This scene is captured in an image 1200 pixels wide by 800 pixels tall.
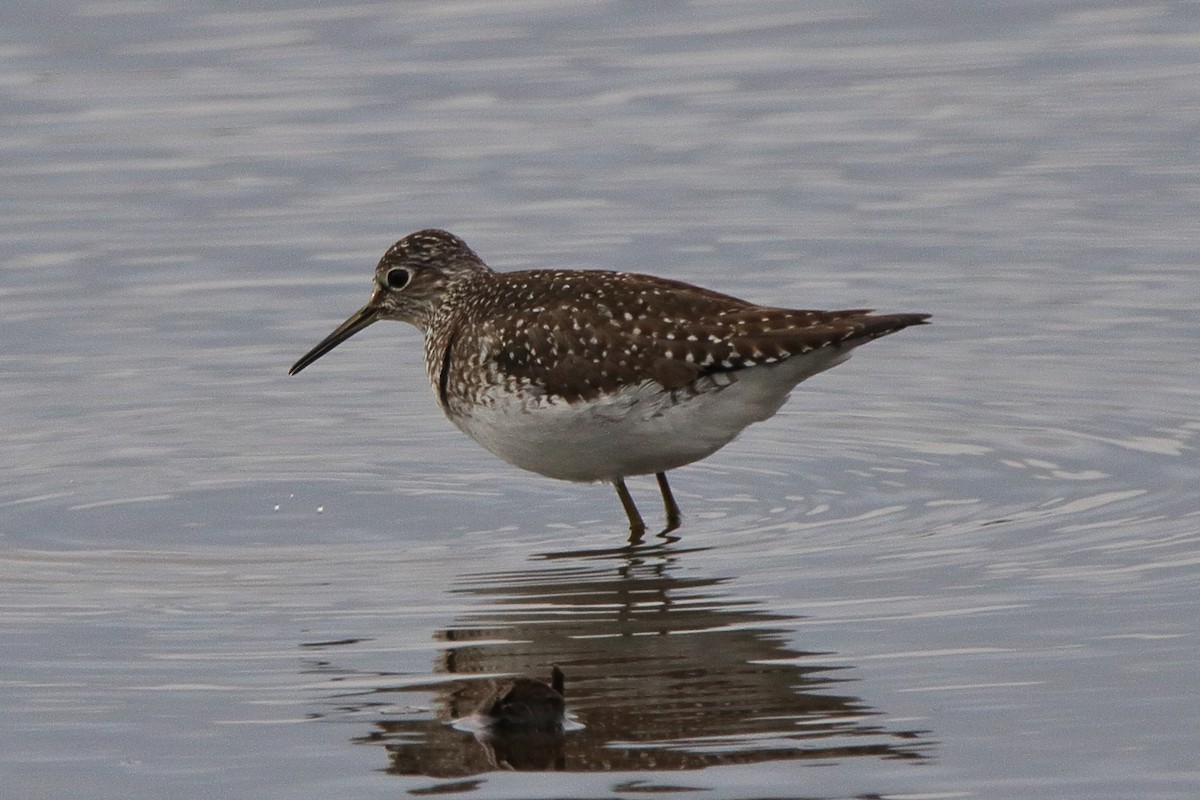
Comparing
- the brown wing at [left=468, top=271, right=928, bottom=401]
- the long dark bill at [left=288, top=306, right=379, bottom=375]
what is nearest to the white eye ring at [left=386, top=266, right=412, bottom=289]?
the long dark bill at [left=288, top=306, right=379, bottom=375]

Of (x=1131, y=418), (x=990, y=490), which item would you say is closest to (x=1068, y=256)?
(x=1131, y=418)

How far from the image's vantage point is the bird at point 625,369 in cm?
1038

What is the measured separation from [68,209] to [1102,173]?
7.43 m

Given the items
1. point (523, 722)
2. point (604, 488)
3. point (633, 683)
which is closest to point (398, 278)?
point (604, 488)

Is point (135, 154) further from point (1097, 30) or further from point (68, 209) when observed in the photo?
point (1097, 30)

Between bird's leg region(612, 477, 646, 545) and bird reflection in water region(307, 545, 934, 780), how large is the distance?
0.57 meters

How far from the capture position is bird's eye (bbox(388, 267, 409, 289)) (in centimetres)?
1236

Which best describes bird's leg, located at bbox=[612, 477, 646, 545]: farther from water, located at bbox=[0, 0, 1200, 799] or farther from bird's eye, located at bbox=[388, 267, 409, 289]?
bird's eye, located at bbox=[388, 267, 409, 289]

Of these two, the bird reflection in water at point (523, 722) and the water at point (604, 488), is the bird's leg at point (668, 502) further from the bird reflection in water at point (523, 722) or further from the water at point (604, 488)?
the bird reflection in water at point (523, 722)

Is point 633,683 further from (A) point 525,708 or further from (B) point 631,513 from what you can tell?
(B) point 631,513

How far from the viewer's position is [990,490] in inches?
432

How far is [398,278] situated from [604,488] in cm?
157

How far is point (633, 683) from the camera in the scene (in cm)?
823

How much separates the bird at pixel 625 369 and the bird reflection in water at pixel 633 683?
67 cm
